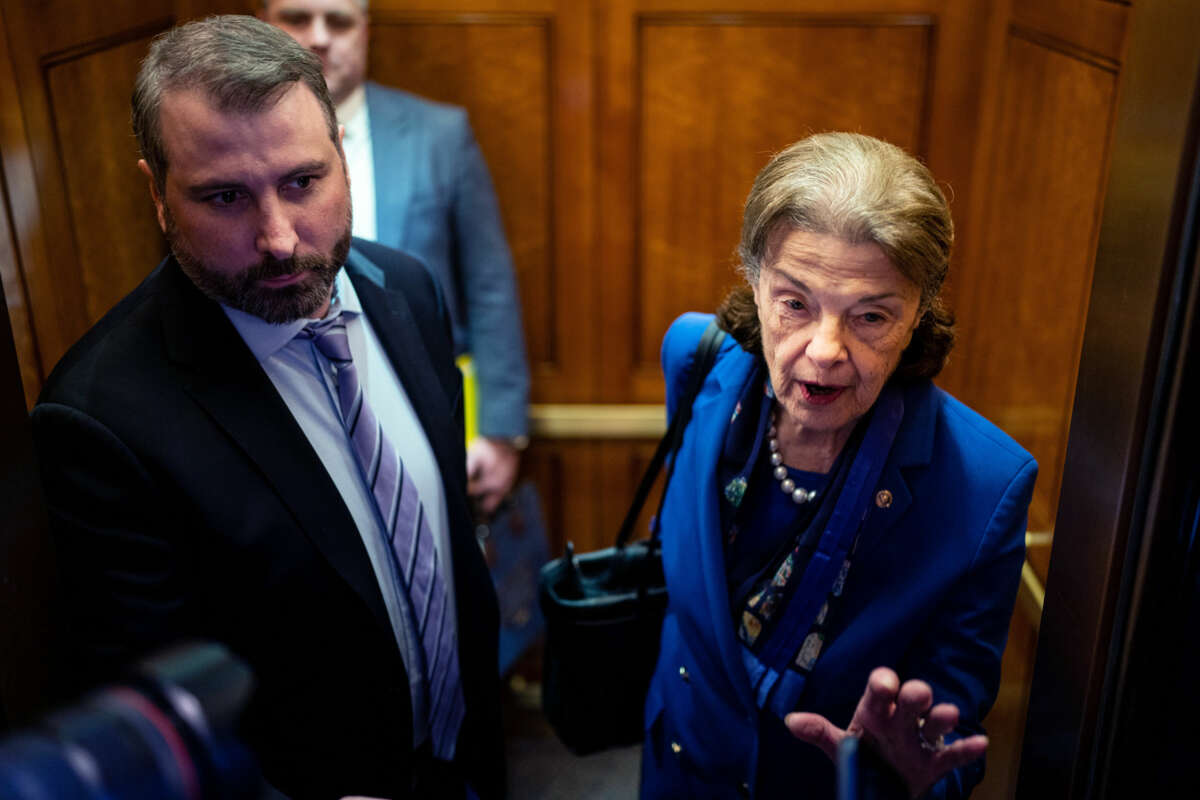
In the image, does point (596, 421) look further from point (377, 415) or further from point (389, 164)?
point (377, 415)

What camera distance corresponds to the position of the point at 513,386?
2.66 meters

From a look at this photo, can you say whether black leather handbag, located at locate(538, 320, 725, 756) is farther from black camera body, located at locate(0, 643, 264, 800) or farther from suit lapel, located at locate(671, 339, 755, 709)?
black camera body, located at locate(0, 643, 264, 800)

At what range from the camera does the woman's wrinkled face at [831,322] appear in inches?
47.2

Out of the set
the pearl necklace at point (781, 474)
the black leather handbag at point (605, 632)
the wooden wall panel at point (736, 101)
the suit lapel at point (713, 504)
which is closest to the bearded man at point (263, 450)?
the black leather handbag at point (605, 632)

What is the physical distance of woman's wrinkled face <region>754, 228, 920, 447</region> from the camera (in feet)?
3.93

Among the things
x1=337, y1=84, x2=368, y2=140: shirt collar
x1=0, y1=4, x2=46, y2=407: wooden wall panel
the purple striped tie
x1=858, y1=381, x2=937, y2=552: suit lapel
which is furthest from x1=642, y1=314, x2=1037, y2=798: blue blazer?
x1=337, y1=84, x2=368, y2=140: shirt collar

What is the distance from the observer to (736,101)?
8.71ft

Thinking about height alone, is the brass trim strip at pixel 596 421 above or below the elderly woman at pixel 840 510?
below

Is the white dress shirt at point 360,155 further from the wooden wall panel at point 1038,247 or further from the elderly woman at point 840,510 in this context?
the wooden wall panel at point 1038,247

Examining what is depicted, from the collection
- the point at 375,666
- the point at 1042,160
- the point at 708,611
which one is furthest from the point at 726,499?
the point at 1042,160

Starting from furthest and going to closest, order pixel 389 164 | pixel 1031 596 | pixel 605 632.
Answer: pixel 389 164 → pixel 1031 596 → pixel 605 632

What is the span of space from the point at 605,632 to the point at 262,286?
806 millimetres

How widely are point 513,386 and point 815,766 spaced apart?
1.43m

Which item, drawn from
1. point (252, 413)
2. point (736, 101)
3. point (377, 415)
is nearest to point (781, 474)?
point (377, 415)
